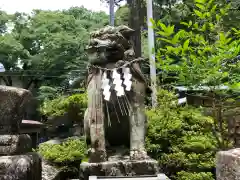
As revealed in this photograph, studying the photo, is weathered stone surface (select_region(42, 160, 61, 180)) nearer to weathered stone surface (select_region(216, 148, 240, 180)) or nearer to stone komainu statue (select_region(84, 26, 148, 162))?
stone komainu statue (select_region(84, 26, 148, 162))

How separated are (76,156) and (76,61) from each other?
970 cm

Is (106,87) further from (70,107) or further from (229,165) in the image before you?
(70,107)

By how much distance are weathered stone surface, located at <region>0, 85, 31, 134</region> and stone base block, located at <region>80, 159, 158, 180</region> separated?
1.04 m

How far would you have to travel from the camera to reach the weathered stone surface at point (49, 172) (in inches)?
229

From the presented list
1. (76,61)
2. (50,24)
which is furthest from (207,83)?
(50,24)

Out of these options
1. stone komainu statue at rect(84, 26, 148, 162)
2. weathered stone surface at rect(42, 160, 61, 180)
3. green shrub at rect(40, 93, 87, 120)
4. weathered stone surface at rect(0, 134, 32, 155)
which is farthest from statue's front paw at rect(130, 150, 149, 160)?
green shrub at rect(40, 93, 87, 120)

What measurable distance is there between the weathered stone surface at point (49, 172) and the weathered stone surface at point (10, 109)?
2684 millimetres

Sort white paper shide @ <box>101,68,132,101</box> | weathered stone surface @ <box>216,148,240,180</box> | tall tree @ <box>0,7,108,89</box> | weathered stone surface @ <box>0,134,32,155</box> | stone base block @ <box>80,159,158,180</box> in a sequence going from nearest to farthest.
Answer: weathered stone surface @ <box>216,148,240,180</box>, weathered stone surface @ <box>0,134,32,155</box>, stone base block @ <box>80,159,158,180</box>, white paper shide @ <box>101,68,132,101</box>, tall tree @ <box>0,7,108,89</box>

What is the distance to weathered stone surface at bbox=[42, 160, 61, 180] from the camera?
583cm

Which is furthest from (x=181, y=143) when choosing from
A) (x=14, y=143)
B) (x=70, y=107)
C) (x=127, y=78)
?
(x=14, y=143)

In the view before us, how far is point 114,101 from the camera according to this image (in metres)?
4.36

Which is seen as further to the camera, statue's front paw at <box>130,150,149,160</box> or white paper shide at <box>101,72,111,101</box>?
white paper shide at <box>101,72,111,101</box>

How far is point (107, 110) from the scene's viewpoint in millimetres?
4328

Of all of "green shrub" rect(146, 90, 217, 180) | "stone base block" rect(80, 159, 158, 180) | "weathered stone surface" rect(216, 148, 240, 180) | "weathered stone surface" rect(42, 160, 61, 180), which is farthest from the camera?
"weathered stone surface" rect(42, 160, 61, 180)
